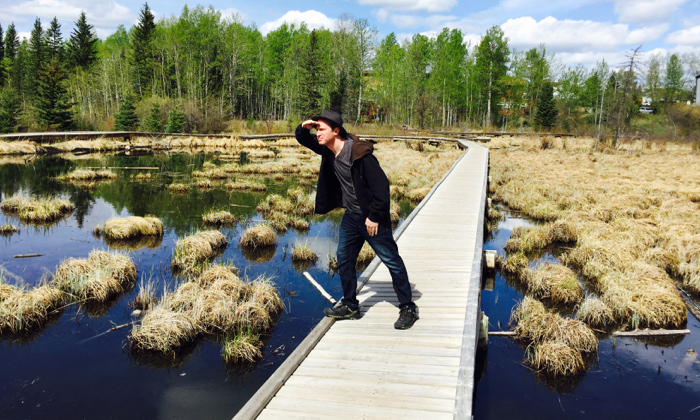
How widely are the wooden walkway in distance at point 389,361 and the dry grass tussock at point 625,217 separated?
295cm

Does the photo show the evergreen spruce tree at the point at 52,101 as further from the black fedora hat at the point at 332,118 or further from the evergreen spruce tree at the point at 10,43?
the evergreen spruce tree at the point at 10,43

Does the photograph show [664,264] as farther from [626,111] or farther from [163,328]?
[626,111]

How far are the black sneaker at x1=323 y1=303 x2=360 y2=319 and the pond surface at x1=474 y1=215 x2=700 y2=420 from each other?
5.77ft

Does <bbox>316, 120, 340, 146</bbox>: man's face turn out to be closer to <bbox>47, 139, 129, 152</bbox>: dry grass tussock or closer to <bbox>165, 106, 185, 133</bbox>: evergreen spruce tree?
<bbox>47, 139, 129, 152</bbox>: dry grass tussock

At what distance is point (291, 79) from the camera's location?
5288 centimetres

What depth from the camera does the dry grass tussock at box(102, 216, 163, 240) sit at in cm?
1116

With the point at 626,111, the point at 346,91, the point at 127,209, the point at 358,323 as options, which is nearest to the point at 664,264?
the point at 358,323

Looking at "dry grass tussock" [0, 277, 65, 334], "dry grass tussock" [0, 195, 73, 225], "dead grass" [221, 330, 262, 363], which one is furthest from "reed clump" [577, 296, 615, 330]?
"dry grass tussock" [0, 195, 73, 225]

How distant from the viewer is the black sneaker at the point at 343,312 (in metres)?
5.01

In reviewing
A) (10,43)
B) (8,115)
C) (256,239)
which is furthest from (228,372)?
(10,43)

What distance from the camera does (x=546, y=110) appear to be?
51938 mm

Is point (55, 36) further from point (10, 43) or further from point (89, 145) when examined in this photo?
point (89, 145)

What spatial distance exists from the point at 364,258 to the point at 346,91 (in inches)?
1594

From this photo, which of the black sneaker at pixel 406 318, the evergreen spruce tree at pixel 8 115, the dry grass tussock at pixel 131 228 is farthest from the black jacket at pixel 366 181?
the evergreen spruce tree at pixel 8 115
